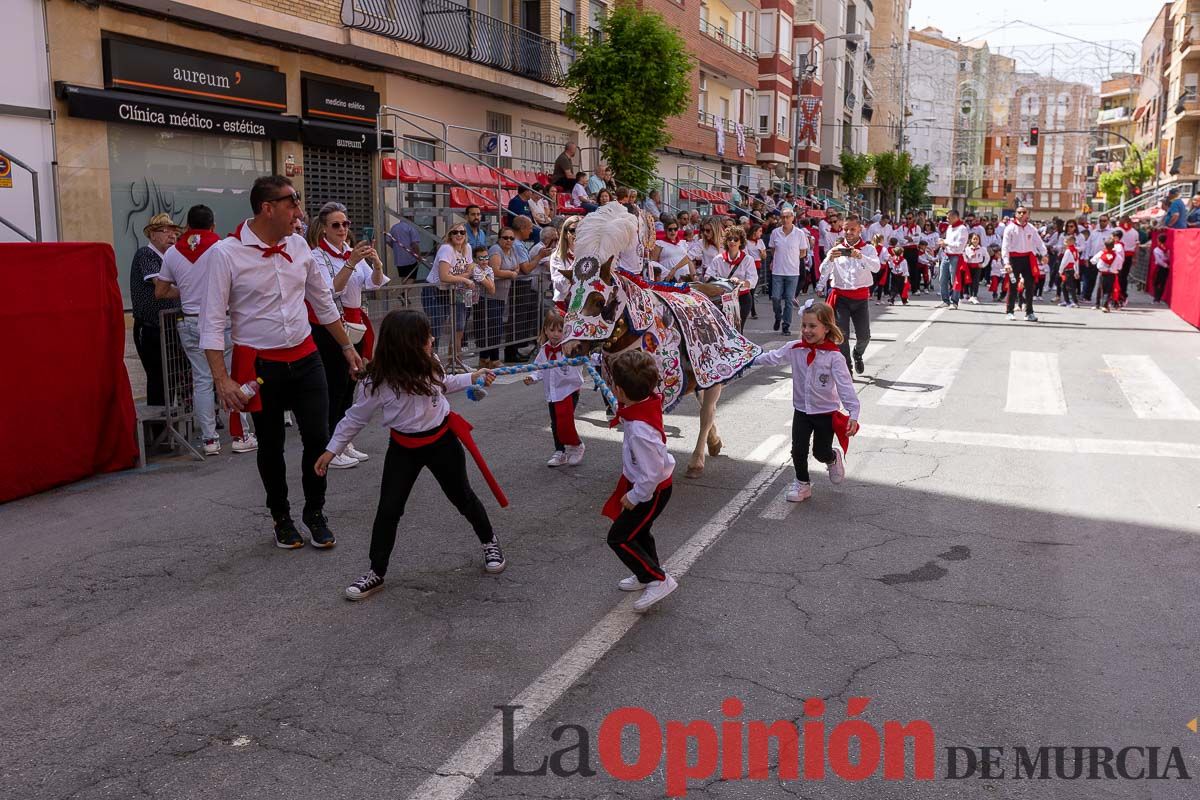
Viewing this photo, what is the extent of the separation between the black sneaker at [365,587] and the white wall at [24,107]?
10.5 metres

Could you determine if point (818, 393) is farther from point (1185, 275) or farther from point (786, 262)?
point (1185, 275)

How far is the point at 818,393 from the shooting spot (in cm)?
709

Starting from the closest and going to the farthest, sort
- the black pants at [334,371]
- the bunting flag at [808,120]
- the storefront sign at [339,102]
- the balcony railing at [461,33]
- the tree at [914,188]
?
the black pants at [334,371] → the storefront sign at [339,102] → the balcony railing at [461,33] → the bunting flag at [808,120] → the tree at [914,188]

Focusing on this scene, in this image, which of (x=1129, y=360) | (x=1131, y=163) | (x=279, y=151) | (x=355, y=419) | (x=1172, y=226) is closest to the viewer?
(x=355, y=419)

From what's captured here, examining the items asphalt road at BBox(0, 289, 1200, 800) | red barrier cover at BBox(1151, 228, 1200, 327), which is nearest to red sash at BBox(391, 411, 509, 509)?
asphalt road at BBox(0, 289, 1200, 800)

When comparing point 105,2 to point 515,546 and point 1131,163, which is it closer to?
point 515,546

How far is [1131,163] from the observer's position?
78.5 metres

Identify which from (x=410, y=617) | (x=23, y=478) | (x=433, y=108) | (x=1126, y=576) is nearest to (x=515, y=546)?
(x=410, y=617)

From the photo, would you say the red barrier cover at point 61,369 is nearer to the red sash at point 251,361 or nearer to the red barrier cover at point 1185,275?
the red sash at point 251,361

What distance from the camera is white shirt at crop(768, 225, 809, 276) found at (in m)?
16.2

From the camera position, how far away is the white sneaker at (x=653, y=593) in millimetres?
5000

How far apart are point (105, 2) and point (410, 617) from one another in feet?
42.2

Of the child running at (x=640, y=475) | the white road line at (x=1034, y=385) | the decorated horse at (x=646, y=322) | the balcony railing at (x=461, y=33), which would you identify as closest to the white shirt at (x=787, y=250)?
the white road line at (x=1034, y=385)

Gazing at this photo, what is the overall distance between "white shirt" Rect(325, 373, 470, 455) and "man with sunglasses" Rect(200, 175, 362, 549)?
634 millimetres
